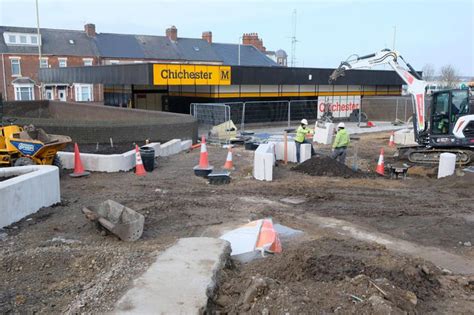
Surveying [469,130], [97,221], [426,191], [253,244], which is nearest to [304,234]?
[253,244]

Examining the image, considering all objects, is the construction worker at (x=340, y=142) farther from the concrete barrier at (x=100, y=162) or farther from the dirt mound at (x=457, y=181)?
the concrete barrier at (x=100, y=162)

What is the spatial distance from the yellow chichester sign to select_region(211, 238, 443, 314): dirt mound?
19.3 m

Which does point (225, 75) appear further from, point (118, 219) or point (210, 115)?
→ point (118, 219)

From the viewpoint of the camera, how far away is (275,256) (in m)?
6.07

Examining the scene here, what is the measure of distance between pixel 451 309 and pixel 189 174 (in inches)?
360

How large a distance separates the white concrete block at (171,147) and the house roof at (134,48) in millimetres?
40024

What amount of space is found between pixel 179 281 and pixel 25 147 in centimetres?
832

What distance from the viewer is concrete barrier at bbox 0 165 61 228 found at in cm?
760

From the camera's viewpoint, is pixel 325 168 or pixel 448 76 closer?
pixel 325 168

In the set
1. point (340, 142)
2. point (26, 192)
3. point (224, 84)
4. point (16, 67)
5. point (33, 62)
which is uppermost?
point (33, 62)

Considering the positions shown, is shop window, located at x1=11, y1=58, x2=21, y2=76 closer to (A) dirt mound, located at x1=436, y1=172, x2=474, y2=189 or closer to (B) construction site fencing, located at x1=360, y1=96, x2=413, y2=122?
(B) construction site fencing, located at x1=360, y1=96, x2=413, y2=122

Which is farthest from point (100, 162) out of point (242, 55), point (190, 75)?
point (242, 55)

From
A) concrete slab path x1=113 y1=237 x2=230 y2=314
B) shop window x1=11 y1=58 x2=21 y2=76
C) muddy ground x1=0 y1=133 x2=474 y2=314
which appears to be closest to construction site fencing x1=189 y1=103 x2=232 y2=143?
muddy ground x1=0 y1=133 x2=474 y2=314

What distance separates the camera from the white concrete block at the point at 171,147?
53.6 feet
